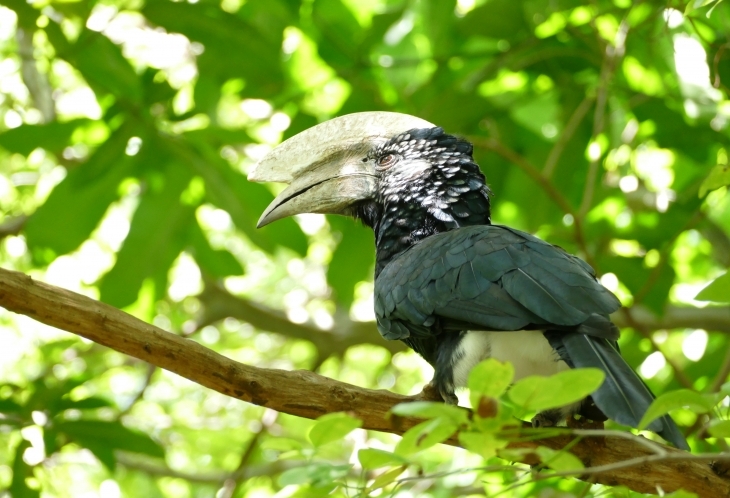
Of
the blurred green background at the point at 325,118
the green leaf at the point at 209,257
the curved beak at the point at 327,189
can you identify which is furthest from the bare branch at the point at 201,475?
the curved beak at the point at 327,189

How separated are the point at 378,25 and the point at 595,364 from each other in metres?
1.91

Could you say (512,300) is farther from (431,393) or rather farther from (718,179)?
(718,179)

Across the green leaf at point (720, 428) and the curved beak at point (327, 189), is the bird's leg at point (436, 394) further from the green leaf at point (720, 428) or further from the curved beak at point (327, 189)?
the green leaf at point (720, 428)

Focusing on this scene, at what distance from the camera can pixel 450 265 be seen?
7.99ft

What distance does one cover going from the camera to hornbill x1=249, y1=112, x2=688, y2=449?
2098 millimetres

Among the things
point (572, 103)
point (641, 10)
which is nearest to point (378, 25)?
point (572, 103)

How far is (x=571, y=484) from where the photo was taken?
3.67 meters

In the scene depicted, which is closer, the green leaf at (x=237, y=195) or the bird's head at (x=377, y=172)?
the bird's head at (x=377, y=172)

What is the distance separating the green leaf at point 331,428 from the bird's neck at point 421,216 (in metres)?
1.54

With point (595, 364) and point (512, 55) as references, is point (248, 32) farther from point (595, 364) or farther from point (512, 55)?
point (595, 364)

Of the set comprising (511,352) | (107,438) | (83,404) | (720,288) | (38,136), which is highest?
(38,136)

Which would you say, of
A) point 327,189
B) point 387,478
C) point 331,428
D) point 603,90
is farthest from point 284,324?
point 331,428

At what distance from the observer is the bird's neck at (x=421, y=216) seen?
117 inches

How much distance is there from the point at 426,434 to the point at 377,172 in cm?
187
